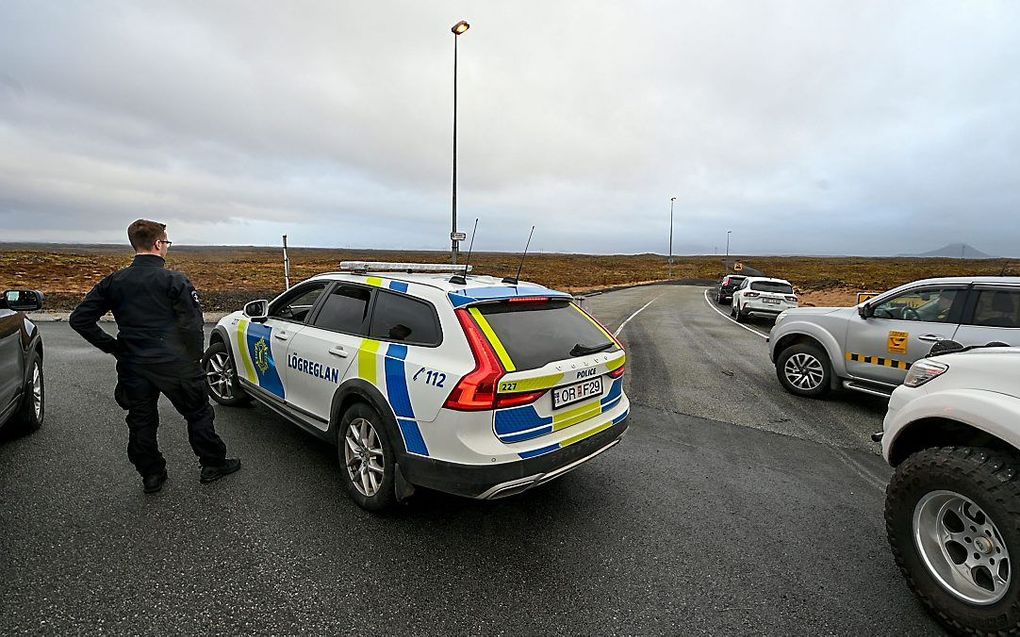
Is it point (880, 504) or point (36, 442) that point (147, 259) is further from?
point (880, 504)

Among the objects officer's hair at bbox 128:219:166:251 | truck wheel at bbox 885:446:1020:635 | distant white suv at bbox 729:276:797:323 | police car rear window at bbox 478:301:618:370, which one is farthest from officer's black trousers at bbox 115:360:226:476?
distant white suv at bbox 729:276:797:323

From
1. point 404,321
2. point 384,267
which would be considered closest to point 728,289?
point 384,267

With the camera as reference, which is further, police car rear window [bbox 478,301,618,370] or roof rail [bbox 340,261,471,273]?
roof rail [bbox 340,261,471,273]

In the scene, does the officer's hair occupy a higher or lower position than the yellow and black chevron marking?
higher

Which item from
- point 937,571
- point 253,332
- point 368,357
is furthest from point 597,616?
point 253,332

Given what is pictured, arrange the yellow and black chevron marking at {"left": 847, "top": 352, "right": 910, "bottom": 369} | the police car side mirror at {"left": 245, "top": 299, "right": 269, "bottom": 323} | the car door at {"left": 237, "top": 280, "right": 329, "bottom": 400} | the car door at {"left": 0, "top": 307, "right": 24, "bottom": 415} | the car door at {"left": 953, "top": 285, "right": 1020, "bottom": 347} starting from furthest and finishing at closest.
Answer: the yellow and black chevron marking at {"left": 847, "top": 352, "right": 910, "bottom": 369}, the car door at {"left": 953, "top": 285, "right": 1020, "bottom": 347}, the police car side mirror at {"left": 245, "top": 299, "right": 269, "bottom": 323}, the car door at {"left": 237, "top": 280, "right": 329, "bottom": 400}, the car door at {"left": 0, "top": 307, "right": 24, "bottom": 415}

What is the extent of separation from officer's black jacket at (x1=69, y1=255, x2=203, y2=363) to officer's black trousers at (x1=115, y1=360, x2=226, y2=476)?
0.09m

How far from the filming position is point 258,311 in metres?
4.44

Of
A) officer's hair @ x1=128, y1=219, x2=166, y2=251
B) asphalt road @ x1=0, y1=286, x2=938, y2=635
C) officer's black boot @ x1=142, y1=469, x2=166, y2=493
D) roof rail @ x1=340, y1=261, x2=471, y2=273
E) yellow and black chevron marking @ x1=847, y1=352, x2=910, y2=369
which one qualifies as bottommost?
asphalt road @ x1=0, y1=286, x2=938, y2=635

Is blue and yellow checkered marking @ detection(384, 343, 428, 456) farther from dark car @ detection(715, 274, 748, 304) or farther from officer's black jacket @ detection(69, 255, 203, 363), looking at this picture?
dark car @ detection(715, 274, 748, 304)

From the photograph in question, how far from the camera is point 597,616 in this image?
2.28 metres

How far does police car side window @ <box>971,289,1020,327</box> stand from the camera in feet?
15.6

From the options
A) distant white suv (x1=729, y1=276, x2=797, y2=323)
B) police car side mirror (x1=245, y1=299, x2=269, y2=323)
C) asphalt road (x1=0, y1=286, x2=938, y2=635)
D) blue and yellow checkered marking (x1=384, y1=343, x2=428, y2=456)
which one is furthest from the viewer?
distant white suv (x1=729, y1=276, x2=797, y2=323)

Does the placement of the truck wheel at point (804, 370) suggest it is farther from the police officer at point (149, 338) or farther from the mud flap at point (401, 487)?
the police officer at point (149, 338)
